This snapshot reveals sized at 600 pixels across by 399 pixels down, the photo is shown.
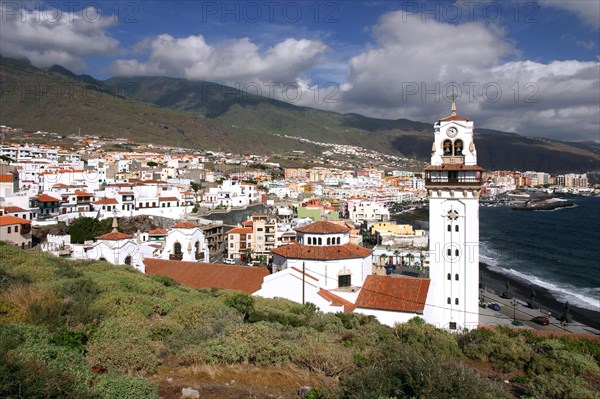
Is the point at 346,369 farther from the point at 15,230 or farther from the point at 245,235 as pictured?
the point at 245,235

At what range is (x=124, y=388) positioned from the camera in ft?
22.1

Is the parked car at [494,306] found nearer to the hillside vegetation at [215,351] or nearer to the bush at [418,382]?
the hillside vegetation at [215,351]

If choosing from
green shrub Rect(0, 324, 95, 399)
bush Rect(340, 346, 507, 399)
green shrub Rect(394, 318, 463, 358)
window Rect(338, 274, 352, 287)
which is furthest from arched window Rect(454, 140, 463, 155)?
green shrub Rect(0, 324, 95, 399)

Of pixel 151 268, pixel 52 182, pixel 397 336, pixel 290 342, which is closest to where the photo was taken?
pixel 290 342

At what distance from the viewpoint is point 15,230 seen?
112 ft

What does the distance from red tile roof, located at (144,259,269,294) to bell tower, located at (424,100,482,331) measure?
359 inches

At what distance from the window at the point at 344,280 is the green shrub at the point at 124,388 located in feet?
53.8

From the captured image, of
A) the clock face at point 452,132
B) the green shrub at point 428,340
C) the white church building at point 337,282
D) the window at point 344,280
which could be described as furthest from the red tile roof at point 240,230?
the green shrub at point 428,340

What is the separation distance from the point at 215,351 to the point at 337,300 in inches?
511

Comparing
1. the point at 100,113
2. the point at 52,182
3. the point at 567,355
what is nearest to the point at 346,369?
the point at 567,355

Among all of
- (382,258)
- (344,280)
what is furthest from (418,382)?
(382,258)

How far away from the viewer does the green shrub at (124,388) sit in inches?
257

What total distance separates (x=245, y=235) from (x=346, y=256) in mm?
28962

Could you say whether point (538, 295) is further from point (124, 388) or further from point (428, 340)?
point (124, 388)
